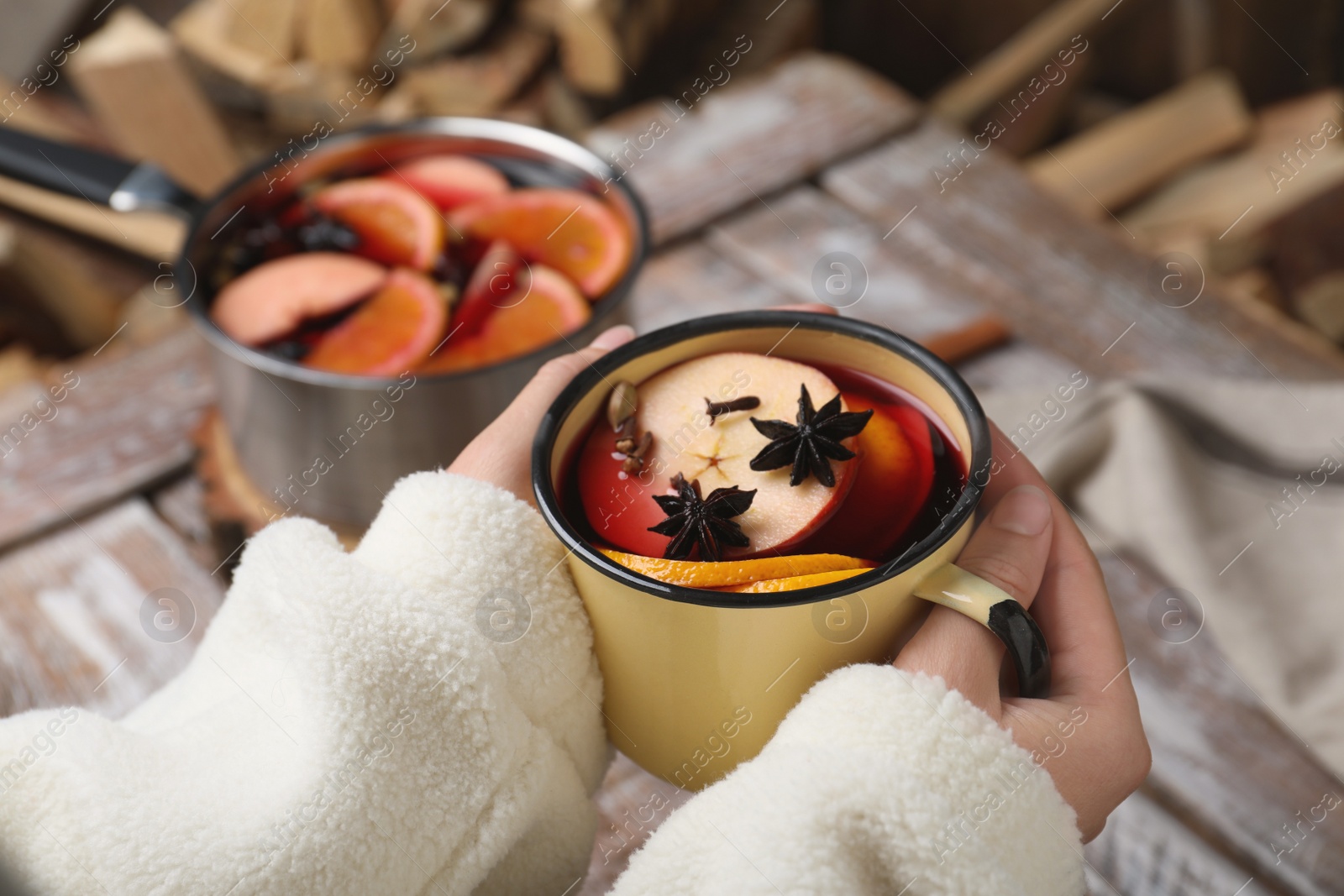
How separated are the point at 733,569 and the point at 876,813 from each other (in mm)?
120

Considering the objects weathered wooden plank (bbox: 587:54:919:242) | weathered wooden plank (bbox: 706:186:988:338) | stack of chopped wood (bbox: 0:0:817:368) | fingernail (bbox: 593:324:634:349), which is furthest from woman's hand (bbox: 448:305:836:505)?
stack of chopped wood (bbox: 0:0:817:368)

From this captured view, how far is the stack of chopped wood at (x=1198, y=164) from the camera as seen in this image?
1.63m

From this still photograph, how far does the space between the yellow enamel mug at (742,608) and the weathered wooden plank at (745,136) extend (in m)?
0.65

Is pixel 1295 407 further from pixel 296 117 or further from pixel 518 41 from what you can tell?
pixel 296 117

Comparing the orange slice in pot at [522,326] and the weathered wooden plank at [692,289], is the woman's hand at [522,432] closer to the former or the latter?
the orange slice in pot at [522,326]

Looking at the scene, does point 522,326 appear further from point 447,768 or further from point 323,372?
point 447,768

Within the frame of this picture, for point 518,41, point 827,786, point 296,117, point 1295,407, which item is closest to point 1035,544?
point 827,786

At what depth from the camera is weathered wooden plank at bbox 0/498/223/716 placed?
2.67 ft

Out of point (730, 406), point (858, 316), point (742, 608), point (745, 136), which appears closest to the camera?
point (742, 608)

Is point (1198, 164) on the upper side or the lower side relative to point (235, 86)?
lower

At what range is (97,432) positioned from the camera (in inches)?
40.2

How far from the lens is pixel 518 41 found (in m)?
1.86

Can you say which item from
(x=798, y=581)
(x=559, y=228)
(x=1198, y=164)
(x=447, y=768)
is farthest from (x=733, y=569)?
(x=1198, y=164)

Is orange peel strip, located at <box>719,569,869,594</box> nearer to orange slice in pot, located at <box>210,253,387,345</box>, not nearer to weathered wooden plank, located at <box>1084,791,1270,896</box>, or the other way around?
weathered wooden plank, located at <box>1084,791,1270,896</box>
